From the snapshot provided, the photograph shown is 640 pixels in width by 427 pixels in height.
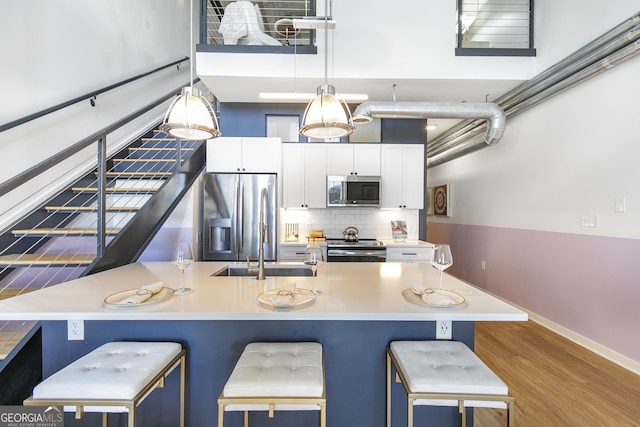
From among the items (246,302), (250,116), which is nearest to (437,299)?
(246,302)

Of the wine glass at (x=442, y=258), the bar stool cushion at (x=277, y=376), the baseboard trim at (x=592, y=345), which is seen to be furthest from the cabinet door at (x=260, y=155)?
the baseboard trim at (x=592, y=345)

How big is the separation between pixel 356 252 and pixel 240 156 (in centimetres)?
200

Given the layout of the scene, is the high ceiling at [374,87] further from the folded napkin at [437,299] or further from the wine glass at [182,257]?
the folded napkin at [437,299]

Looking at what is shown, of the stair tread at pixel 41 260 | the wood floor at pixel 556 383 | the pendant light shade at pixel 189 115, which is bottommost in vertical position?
the wood floor at pixel 556 383

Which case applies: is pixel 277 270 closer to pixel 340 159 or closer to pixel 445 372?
pixel 445 372

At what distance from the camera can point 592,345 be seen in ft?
8.80

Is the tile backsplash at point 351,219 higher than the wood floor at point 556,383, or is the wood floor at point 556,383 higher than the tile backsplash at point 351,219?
the tile backsplash at point 351,219

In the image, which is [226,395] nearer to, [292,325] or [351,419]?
[292,325]

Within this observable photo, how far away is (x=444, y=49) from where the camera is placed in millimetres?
3234

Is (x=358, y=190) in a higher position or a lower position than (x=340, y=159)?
lower

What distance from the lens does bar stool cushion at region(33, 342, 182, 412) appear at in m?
1.06

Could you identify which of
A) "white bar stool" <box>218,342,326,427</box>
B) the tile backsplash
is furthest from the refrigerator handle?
"white bar stool" <box>218,342,326,427</box>

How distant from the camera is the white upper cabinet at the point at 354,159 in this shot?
409 centimetres

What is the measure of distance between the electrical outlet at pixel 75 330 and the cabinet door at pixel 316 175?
2925 millimetres
